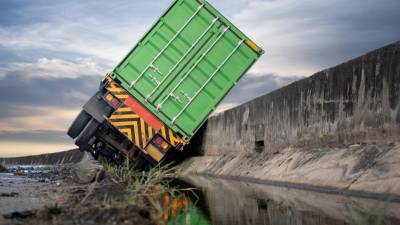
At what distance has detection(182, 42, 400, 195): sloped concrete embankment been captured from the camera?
21.1ft

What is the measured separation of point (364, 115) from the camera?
753 cm

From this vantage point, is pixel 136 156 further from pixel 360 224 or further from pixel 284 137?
pixel 360 224

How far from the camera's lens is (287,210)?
475 centimetres

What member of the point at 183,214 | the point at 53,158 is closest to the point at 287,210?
the point at 183,214

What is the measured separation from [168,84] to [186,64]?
580 millimetres

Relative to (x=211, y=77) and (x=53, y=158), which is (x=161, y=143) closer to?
(x=211, y=77)

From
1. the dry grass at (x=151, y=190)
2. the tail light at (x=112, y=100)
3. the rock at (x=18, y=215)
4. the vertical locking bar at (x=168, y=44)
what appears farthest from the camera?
the vertical locking bar at (x=168, y=44)

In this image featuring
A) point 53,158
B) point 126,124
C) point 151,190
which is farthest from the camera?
point 53,158

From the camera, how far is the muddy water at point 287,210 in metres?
4.00

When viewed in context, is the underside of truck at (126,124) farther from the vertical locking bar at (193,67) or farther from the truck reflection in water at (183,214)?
the truck reflection in water at (183,214)

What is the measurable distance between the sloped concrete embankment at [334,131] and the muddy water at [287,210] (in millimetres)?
645

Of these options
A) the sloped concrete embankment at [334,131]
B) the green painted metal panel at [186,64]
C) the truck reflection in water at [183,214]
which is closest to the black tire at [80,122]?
the green painted metal panel at [186,64]

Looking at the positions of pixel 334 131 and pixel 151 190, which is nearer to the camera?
pixel 151 190

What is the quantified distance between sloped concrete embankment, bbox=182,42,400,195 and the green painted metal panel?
1.25 m
